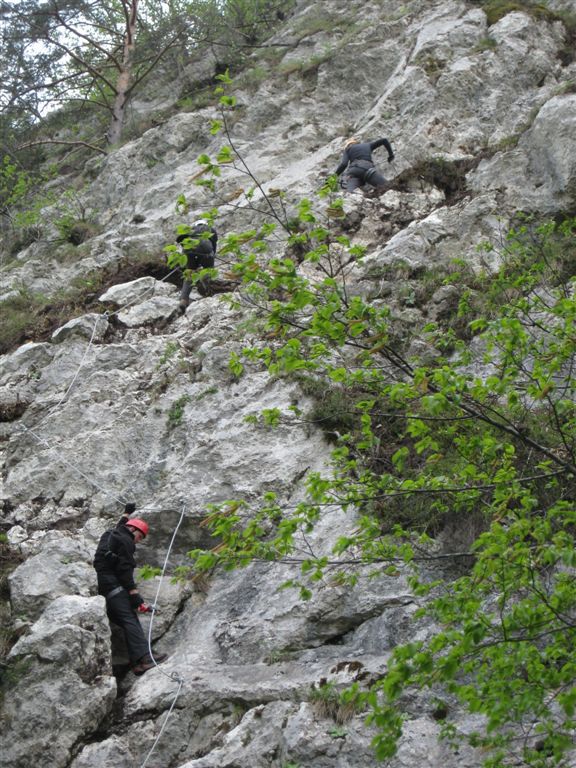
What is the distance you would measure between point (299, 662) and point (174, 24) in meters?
20.8

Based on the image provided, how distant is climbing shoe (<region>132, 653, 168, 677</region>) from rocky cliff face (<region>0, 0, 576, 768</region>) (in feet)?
0.40

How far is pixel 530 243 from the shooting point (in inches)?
443

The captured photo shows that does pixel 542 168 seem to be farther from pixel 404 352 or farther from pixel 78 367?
pixel 78 367

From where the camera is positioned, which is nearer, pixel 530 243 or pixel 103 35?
pixel 530 243

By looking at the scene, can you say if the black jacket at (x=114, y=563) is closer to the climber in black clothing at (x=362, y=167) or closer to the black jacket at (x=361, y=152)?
the climber in black clothing at (x=362, y=167)

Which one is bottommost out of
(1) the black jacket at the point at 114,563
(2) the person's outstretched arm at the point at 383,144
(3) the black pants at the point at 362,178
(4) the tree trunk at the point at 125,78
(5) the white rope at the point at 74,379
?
(1) the black jacket at the point at 114,563

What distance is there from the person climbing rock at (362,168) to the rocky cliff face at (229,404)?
0.33m

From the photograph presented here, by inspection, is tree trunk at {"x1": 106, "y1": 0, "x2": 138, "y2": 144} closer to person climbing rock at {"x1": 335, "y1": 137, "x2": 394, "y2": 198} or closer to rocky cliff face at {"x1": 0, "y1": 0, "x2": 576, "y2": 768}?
rocky cliff face at {"x1": 0, "y1": 0, "x2": 576, "y2": 768}

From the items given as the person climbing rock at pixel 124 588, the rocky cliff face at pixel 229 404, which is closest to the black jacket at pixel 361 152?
the rocky cliff face at pixel 229 404

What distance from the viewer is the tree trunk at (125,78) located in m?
21.5

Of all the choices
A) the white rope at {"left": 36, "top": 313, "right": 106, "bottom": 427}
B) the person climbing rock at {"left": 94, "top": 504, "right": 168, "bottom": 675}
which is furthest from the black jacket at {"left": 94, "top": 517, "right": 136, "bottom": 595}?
the white rope at {"left": 36, "top": 313, "right": 106, "bottom": 427}

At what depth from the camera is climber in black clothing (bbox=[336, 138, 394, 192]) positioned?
548 inches

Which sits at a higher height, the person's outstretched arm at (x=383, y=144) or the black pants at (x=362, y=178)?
the person's outstretched arm at (x=383, y=144)

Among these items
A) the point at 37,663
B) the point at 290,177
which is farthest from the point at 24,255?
the point at 37,663
